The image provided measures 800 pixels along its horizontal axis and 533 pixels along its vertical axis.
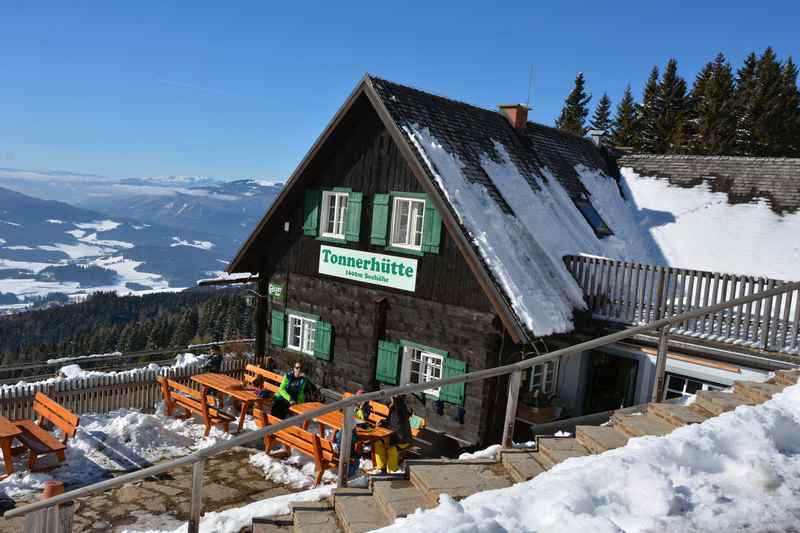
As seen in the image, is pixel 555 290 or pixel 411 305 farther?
pixel 411 305

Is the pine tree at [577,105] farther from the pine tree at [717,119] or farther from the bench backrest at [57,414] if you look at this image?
the bench backrest at [57,414]

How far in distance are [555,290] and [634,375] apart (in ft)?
8.56

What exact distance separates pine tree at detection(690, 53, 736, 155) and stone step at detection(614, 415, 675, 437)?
3412cm

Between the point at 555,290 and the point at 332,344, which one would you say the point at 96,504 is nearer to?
the point at 332,344

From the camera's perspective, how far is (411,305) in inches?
572

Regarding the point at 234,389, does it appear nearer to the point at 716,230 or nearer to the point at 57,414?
the point at 57,414

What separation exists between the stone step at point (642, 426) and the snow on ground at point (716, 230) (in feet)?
33.7

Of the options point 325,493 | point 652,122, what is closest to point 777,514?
point 325,493

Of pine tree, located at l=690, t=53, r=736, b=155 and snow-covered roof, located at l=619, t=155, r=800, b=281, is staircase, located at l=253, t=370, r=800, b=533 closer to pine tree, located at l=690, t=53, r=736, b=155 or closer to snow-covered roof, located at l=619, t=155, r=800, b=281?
snow-covered roof, located at l=619, t=155, r=800, b=281

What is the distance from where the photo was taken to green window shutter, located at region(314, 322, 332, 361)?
53.1 feet

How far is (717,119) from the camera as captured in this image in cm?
3756

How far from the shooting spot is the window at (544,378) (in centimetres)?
1397

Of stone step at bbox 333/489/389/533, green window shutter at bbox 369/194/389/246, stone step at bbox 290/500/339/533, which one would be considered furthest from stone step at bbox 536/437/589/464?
green window shutter at bbox 369/194/389/246

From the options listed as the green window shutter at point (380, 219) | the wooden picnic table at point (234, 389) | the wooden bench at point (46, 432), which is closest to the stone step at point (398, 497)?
the wooden bench at point (46, 432)
